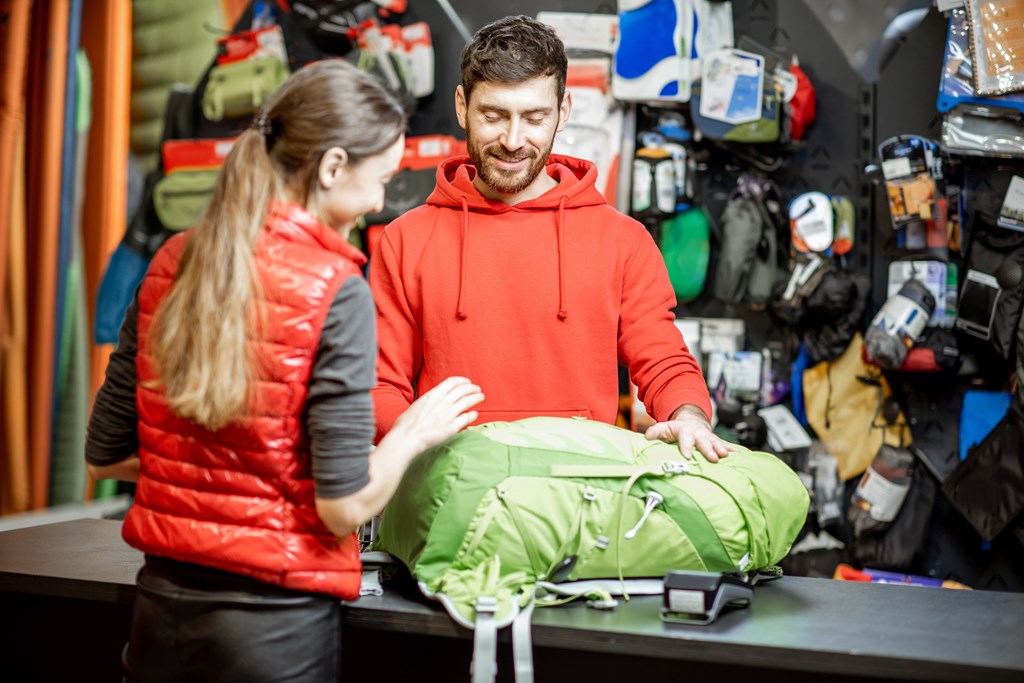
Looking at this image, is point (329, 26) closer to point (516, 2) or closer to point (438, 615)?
point (516, 2)

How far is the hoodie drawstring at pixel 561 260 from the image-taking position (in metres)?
2.13

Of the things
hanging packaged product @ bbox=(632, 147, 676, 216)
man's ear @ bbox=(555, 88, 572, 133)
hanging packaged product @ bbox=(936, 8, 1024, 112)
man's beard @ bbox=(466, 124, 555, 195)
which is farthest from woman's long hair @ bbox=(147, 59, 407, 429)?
hanging packaged product @ bbox=(936, 8, 1024, 112)

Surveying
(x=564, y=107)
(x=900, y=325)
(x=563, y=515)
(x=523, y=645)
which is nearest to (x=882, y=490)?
(x=900, y=325)

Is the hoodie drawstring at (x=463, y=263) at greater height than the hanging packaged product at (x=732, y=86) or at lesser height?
lesser

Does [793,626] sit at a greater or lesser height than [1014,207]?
lesser

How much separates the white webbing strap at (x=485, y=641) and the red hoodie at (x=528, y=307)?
65cm

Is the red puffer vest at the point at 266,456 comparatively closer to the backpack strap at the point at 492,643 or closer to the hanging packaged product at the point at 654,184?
the backpack strap at the point at 492,643

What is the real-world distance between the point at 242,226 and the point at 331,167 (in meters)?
0.16

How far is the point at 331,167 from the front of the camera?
145 cm

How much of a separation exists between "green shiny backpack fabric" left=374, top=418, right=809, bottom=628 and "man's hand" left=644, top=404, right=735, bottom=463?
0.04m

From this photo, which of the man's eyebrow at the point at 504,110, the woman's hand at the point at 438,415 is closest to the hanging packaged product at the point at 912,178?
the man's eyebrow at the point at 504,110

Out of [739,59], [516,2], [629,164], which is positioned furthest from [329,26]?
[739,59]

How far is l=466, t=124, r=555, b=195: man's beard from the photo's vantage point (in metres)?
2.12

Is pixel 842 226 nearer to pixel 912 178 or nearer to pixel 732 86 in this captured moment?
pixel 912 178
